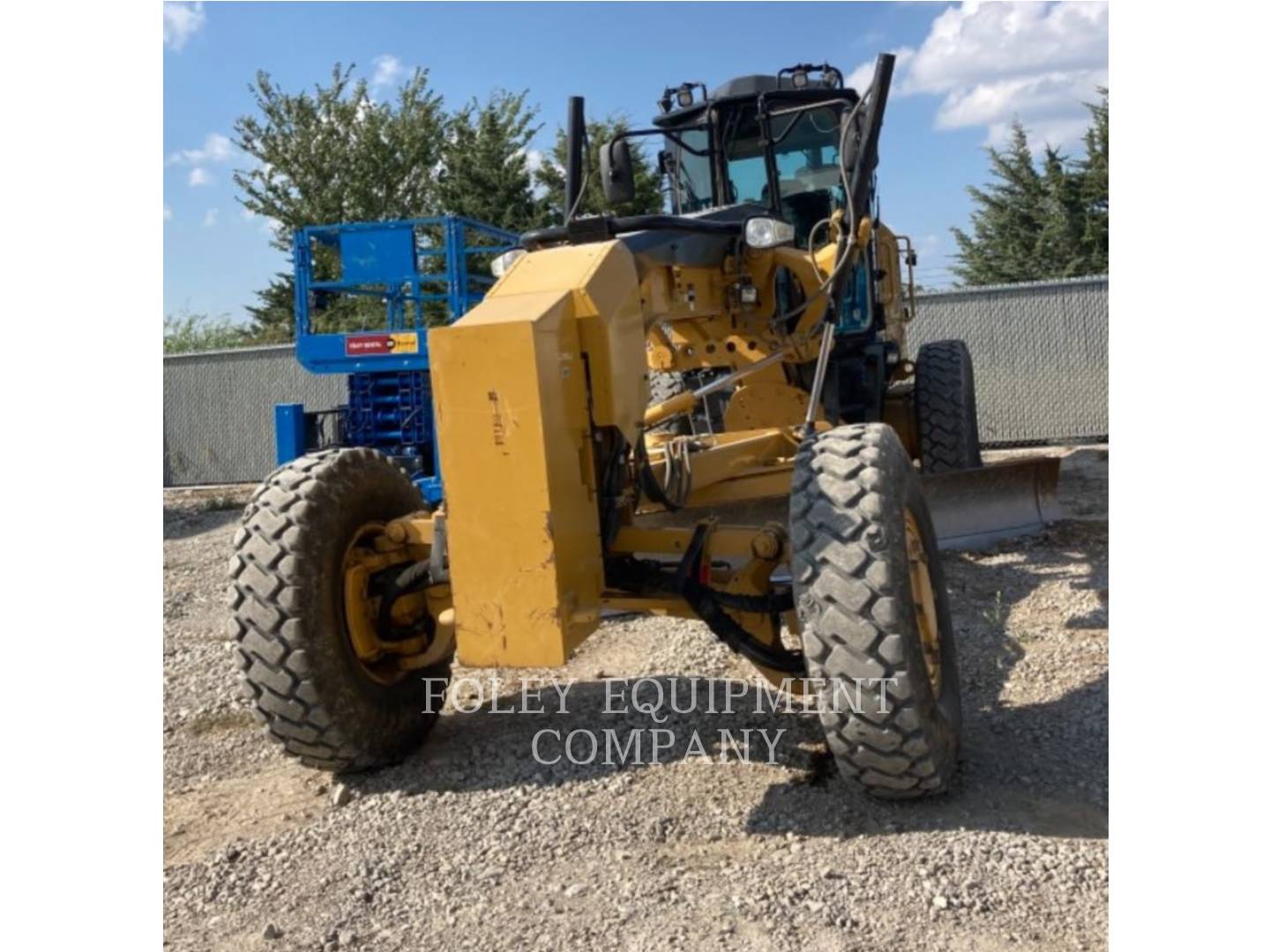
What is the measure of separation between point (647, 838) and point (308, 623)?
1328 mm

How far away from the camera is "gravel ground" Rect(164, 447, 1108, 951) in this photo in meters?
2.94

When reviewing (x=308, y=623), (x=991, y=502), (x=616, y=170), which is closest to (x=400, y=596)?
(x=308, y=623)

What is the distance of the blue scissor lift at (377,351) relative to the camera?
9.87 m

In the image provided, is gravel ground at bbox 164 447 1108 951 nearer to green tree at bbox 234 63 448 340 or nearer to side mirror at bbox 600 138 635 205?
side mirror at bbox 600 138 635 205

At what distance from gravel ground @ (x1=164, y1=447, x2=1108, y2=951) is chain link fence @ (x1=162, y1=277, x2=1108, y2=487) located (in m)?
11.1

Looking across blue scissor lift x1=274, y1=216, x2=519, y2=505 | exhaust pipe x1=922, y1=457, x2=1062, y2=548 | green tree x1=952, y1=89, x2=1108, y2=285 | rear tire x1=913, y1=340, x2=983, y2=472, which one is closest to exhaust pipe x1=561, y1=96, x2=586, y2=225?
exhaust pipe x1=922, y1=457, x2=1062, y2=548

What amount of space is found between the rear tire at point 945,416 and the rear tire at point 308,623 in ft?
15.4

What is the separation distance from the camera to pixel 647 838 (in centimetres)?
345

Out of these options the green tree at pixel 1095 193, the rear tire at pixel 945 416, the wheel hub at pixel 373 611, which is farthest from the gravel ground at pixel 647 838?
the green tree at pixel 1095 193

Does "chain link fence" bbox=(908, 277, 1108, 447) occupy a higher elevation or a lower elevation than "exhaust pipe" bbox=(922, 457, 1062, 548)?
higher

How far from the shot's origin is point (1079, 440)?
49.9ft

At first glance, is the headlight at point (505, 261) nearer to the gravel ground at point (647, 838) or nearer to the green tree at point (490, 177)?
the gravel ground at point (647, 838)

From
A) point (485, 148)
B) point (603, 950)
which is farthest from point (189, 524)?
point (485, 148)

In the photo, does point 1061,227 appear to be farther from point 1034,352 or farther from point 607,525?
point 607,525
